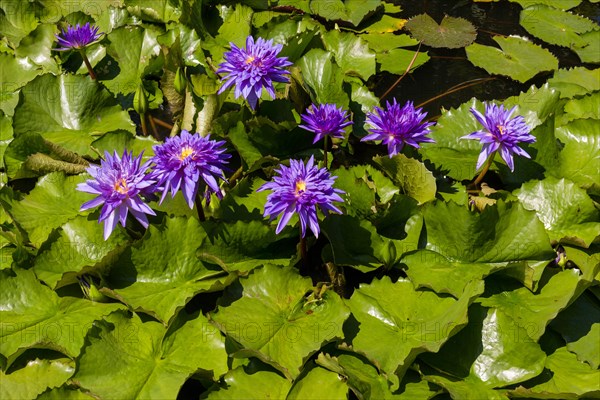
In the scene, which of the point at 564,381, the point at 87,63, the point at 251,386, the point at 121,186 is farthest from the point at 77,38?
the point at 564,381

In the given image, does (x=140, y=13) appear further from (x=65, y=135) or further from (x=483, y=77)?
(x=483, y=77)

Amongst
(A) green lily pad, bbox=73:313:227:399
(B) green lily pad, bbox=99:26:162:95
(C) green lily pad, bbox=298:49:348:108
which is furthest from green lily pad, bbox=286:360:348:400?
(B) green lily pad, bbox=99:26:162:95

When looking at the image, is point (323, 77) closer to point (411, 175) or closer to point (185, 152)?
point (411, 175)

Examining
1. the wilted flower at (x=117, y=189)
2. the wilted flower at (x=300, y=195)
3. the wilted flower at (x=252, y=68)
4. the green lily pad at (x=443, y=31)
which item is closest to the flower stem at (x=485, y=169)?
the wilted flower at (x=300, y=195)

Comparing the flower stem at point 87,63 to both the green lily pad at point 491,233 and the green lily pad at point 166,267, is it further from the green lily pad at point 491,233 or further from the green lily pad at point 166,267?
the green lily pad at point 491,233

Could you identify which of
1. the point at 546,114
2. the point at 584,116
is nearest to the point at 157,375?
the point at 546,114
